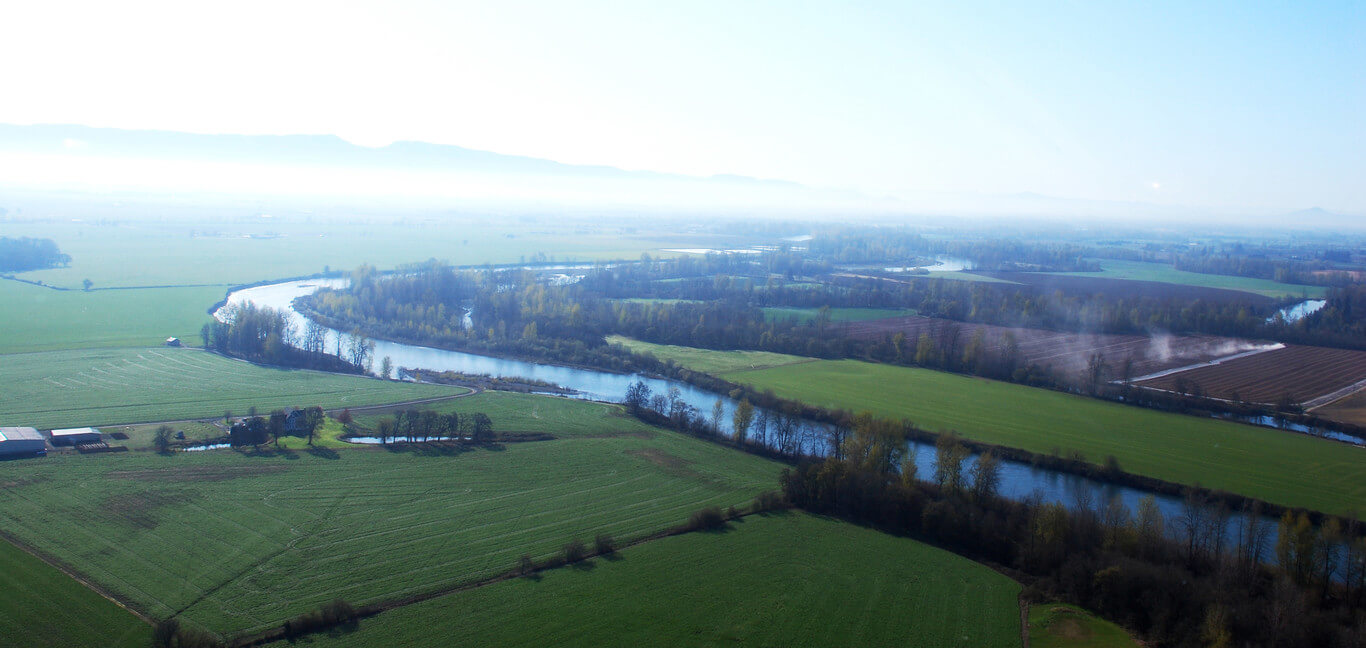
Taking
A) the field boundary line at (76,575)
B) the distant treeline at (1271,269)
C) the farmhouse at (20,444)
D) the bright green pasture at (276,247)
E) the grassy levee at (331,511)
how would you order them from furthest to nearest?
the distant treeline at (1271,269), the bright green pasture at (276,247), the farmhouse at (20,444), the grassy levee at (331,511), the field boundary line at (76,575)

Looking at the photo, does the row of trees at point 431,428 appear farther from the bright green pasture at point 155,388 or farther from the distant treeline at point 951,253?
the distant treeline at point 951,253

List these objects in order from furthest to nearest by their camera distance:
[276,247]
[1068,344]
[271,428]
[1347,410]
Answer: [276,247], [1068,344], [1347,410], [271,428]

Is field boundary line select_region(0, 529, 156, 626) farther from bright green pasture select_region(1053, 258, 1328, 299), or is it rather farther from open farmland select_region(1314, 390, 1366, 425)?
bright green pasture select_region(1053, 258, 1328, 299)

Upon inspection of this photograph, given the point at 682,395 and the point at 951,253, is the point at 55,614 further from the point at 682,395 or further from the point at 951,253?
the point at 951,253

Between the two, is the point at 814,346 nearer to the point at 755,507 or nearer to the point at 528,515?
the point at 755,507

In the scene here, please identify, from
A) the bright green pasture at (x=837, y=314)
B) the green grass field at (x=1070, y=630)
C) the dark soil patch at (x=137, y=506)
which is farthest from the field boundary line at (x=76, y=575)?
the bright green pasture at (x=837, y=314)

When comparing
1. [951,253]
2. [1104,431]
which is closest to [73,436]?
[1104,431]

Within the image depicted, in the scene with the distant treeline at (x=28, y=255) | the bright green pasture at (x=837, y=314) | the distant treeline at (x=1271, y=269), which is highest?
the distant treeline at (x=1271, y=269)
